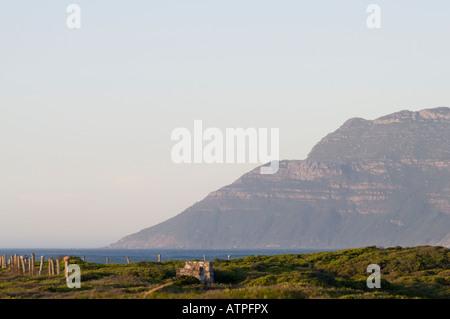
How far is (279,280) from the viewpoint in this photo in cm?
6106

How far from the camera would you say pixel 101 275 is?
66.0 m

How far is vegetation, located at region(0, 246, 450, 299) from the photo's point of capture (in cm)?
Result: 4572

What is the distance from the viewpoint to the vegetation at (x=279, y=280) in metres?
45.7
